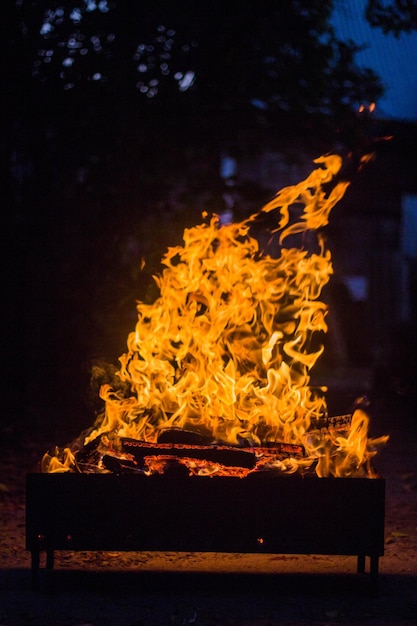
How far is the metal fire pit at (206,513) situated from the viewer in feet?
16.7

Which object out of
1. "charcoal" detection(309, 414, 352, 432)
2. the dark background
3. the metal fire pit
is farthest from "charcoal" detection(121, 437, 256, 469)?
the dark background

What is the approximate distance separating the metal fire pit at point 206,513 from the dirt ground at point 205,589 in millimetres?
282

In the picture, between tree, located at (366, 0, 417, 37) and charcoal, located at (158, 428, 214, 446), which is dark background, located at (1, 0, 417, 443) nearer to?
tree, located at (366, 0, 417, 37)

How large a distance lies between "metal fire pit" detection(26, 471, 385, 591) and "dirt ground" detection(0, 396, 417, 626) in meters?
0.28

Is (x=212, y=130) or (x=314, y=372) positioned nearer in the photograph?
(x=212, y=130)

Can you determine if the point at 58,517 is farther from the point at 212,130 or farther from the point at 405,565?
the point at 212,130

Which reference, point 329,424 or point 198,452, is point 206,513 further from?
point 329,424

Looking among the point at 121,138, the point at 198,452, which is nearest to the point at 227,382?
the point at 198,452

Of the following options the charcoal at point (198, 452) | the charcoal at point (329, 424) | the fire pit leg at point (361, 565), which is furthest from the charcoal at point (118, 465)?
the fire pit leg at point (361, 565)

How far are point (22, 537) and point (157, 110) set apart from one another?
6.38 meters

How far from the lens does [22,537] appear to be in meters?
6.75

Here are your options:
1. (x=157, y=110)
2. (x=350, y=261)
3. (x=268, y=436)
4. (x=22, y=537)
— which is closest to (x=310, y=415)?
(x=268, y=436)

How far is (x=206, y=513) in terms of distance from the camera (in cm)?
511

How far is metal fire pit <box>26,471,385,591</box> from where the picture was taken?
5078 mm
